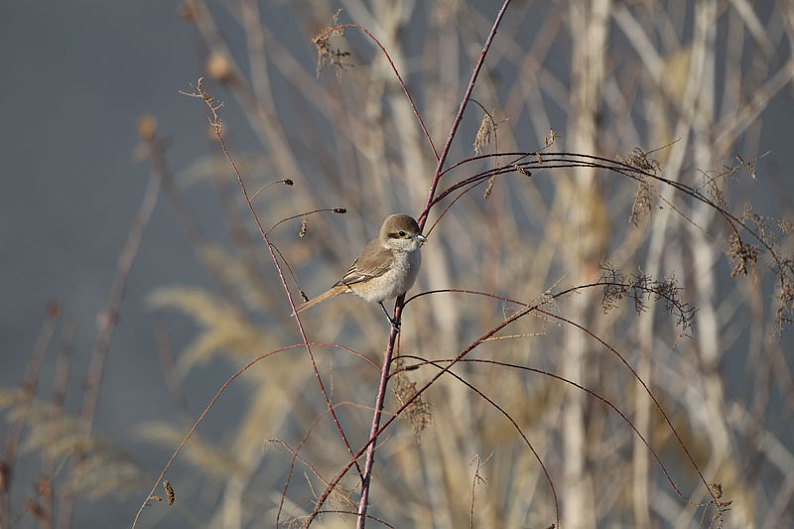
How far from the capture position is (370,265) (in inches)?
55.1

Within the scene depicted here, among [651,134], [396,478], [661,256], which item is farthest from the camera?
[396,478]

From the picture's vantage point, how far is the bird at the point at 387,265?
1272 mm

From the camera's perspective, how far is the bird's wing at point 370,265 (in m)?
1.36

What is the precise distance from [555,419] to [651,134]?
2.90 feet

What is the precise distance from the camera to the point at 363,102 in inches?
92.4

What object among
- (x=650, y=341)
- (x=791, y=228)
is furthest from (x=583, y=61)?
(x=791, y=228)

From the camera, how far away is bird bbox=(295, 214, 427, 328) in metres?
1.27

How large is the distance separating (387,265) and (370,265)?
0.20ft

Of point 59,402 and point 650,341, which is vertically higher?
point 650,341

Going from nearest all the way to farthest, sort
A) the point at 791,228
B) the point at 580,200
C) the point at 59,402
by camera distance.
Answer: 1. the point at 791,228
2. the point at 59,402
3. the point at 580,200

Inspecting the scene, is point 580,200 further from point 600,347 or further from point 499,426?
point 499,426

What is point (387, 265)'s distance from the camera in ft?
4.42

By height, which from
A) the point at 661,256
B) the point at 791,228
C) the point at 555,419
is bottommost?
the point at 791,228

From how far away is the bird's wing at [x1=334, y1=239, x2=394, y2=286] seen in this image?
1362 mm
